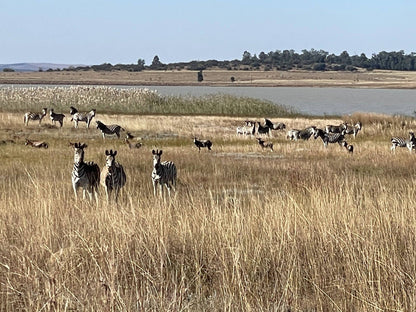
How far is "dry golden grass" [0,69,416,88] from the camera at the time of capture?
518ft

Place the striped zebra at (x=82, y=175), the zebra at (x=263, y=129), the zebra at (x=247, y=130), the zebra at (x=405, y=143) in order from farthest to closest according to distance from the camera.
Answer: the zebra at (x=263, y=129), the zebra at (x=247, y=130), the zebra at (x=405, y=143), the striped zebra at (x=82, y=175)

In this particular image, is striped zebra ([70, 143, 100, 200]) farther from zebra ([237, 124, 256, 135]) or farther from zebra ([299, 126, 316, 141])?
zebra ([237, 124, 256, 135])

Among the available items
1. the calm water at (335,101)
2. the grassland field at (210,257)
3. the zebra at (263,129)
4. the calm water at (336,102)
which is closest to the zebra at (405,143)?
the zebra at (263,129)

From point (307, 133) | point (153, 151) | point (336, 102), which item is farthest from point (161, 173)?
point (336, 102)

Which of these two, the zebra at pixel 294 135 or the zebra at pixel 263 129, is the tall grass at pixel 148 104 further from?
the zebra at pixel 294 135

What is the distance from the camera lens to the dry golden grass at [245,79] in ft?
518

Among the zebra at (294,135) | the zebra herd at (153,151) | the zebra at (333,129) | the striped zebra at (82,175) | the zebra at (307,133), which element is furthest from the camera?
the zebra at (333,129)

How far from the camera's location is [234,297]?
5613mm

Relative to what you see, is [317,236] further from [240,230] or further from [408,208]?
[408,208]

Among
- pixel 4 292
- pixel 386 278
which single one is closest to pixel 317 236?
pixel 386 278

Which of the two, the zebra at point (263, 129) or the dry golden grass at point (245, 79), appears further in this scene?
the dry golden grass at point (245, 79)

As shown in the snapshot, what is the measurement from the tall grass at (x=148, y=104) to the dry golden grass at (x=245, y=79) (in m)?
91.7

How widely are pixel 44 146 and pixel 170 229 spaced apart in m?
19.4

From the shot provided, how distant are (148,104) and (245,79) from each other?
118042 millimetres
